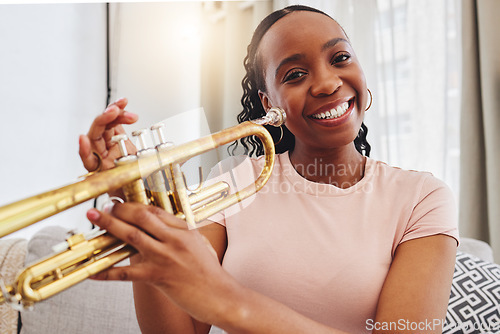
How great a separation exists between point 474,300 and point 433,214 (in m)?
0.43

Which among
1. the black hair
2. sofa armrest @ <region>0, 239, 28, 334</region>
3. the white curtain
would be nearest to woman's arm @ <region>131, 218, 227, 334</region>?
the black hair

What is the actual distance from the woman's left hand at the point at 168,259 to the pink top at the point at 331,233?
1.11 ft

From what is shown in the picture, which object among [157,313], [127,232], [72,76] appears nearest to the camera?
[127,232]

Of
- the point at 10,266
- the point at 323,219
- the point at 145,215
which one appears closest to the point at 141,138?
the point at 145,215

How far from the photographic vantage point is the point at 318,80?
0.79 metres

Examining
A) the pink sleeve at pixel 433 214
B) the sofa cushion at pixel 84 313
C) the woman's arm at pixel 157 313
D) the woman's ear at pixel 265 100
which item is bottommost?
the sofa cushion at pixel 84 313

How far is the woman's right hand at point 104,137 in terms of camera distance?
0.58m

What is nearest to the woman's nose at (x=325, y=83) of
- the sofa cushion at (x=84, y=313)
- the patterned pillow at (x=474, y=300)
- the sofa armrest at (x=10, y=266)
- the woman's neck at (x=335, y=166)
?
the woman's neck at (x=335, y=166)

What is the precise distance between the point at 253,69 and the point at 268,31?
0.13 m

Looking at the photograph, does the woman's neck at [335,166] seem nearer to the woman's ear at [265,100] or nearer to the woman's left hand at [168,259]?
the woman's ear at [265,100]

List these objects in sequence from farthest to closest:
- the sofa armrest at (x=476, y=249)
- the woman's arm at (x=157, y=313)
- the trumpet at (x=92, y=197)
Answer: the sofa armrest at (x=476, y=249) → the woman's arm at (x=157, y=313) → the trumpet at (x=92, y=197)

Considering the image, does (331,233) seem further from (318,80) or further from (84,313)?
(84,313)

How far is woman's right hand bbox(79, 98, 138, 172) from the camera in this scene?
1.91 feet

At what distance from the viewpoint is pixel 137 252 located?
0.47 meters
